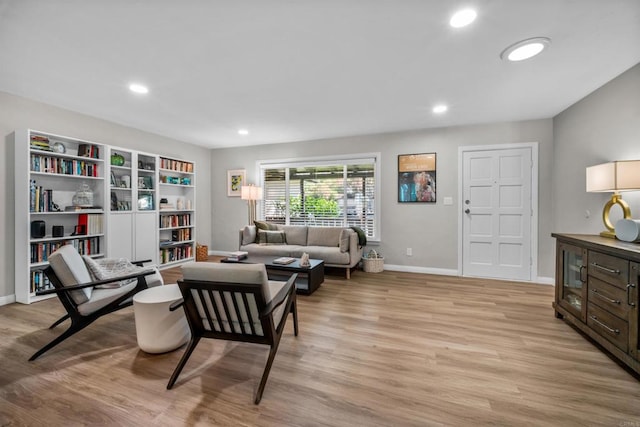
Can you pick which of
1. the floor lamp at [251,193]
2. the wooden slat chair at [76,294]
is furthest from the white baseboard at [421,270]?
the wooden slat chair at [76,294]

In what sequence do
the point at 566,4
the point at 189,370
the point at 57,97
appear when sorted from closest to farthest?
the point at 566,4, the point at 189,370, the point at 57,97

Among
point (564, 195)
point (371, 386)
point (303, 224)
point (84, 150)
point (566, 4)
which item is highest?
point (566, 4)

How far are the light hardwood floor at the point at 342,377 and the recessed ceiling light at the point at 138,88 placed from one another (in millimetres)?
2480

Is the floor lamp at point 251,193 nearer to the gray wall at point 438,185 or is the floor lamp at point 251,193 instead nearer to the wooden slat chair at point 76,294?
the gray wall at point 438,185

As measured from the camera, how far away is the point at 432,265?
4605 millimetres

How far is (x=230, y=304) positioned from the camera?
1809 millimetres

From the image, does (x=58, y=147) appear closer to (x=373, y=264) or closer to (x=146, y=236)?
(x=146, y=236)

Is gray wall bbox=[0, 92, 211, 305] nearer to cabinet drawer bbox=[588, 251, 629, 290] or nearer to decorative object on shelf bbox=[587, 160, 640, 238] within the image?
cabinet drawer bbox=[588, 251, 629, 290]

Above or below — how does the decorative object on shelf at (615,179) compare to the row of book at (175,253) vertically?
above

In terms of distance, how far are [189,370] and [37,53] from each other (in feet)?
9.67

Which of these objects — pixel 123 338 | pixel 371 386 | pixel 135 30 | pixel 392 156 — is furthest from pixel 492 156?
pixel 123 338

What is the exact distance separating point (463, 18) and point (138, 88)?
324 cm

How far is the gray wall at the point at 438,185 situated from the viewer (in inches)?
158

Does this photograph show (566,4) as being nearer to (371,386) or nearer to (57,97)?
(371,386)
